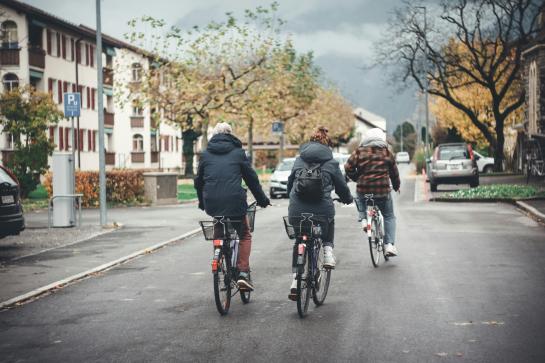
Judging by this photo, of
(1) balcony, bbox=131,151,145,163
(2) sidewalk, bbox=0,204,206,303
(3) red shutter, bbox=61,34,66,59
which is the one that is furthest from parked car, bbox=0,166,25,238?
(1) balcony, bbox=131,151,145,163

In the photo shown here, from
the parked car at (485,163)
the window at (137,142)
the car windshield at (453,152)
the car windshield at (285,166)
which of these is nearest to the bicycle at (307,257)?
the car windshield at (285,166)

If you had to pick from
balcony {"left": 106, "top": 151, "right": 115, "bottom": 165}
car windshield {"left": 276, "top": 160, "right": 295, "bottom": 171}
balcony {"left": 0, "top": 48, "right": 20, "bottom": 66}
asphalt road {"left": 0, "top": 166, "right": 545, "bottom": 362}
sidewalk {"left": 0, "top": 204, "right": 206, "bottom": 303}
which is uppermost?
balcony {"left": 0, "top": 48, "right": 20, "bottom": 66}

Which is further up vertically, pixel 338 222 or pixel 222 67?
pixel 222 67

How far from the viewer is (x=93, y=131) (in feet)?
197

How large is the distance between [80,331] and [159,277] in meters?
3.53

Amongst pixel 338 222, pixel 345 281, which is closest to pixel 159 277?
pixel 345 281

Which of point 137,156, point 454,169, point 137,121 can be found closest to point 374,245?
point 454,169

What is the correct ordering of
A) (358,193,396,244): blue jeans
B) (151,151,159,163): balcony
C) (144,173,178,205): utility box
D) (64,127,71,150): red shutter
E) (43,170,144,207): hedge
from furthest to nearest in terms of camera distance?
(151,151,159,163): balcony < (64,127,71,150): red shutter < (144,173,178,205): utility box < (43,170,144,207): hedge < (358,193,396,244): blue jeans

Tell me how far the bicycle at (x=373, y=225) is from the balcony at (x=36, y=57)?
40731 mm

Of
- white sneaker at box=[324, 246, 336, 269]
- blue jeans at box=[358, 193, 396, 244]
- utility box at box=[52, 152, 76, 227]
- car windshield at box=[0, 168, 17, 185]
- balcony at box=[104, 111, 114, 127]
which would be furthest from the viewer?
balcony at box=[104, 111, 114, 127]

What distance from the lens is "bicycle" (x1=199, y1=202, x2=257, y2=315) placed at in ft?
26.8

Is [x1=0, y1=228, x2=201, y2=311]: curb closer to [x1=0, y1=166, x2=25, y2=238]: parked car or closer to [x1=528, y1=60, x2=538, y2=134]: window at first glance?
[x1=0, y1=166, x2=25, y2=238]: parked car

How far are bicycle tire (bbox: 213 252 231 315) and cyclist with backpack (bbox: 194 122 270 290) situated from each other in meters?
0.16

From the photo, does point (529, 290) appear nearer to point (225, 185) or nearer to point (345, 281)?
point (345, 281)
